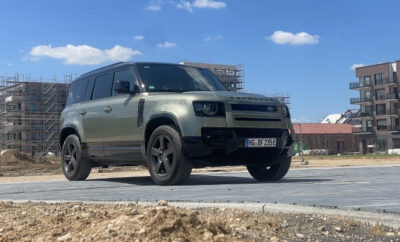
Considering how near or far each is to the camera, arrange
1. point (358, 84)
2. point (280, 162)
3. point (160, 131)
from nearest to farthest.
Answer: point (160, 131) → point (280, 162) → point (358, 84)

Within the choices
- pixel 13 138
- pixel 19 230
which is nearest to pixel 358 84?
pixel 13 138

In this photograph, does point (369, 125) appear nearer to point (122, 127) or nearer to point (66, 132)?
point (66, 132)

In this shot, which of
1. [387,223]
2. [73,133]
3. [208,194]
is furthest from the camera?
[73,133]

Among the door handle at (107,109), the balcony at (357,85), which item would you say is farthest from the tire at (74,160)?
the balcony at (357,85)

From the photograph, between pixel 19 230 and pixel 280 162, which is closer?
pixel 19 230

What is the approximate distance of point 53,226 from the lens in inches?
138

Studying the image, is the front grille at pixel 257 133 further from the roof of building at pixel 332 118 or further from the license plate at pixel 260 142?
the roof of building at pixel 332 118

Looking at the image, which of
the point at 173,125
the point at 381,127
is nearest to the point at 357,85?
the point at 381,127

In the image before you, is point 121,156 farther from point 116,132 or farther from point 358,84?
point 358,84

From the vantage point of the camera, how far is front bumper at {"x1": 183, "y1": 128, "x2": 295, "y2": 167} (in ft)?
22.8

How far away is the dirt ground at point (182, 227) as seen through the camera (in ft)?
9.70

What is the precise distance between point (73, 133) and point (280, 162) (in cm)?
413

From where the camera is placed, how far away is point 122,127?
8.12 meters

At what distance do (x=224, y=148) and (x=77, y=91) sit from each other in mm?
4132
